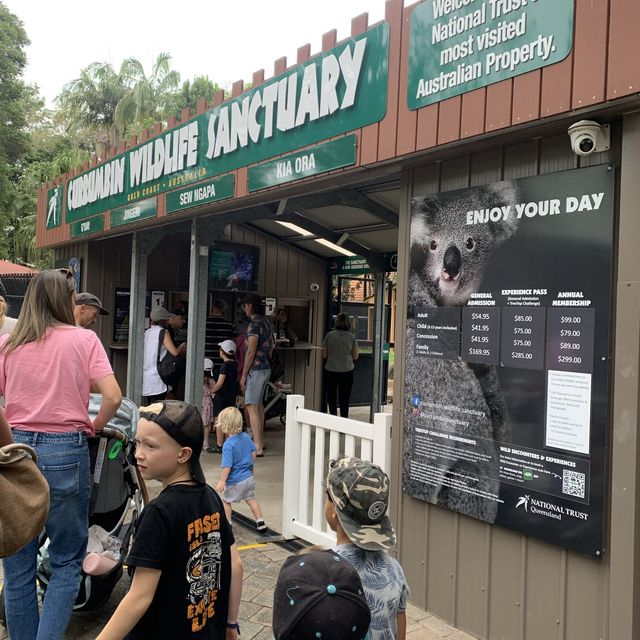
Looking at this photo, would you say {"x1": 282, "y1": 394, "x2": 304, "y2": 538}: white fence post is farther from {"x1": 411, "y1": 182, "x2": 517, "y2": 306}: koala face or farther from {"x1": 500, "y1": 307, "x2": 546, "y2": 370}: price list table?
{"x1": 500, "y1": 307, "x2": 546, "y2": 370}: price list table

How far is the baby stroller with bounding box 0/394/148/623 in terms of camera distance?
10.2 feet

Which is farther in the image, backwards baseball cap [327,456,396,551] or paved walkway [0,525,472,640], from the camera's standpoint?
paved walkway [0,525,472,640]

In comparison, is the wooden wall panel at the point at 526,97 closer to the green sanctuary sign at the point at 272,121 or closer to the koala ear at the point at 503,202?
the koala ear at the point at 503,202

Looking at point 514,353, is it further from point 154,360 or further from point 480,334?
point 154,360

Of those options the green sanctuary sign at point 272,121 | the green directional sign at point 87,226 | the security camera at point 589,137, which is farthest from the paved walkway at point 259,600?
the green directional sign at point 87,226

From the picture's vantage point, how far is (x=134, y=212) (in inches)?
267

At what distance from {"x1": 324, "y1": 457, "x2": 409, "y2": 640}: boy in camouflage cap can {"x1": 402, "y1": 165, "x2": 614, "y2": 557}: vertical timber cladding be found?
4.33 ft

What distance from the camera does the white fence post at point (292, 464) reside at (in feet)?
14.9

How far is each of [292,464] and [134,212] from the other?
11.9 feet

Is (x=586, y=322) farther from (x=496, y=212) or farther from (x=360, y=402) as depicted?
(x=360, y=402)

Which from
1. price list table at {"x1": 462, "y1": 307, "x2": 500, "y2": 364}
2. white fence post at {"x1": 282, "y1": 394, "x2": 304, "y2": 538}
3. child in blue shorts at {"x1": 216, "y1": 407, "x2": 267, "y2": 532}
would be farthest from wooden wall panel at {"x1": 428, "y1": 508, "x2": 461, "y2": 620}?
child in blue shorts at {"x1": 216, "y1": 407, "x2": 267, "y2": 532}

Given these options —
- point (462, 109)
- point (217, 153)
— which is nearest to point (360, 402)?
point (217, 153)

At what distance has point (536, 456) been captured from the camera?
2.95 m

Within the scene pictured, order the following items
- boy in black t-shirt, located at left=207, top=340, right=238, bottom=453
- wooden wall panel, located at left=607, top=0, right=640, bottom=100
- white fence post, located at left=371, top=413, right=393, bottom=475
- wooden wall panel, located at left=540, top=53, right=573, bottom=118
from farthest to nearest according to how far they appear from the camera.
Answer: boy in black t-shirt, located at left=207, top=340, right=238, bottom=453 < white fence post, located at left=371, top=413, right=393, bottom=475 < wooden wall panel, located at left=540, top=53, right=573, bottom=118 < wooden wall panel, located at left=607, top=0, right=640, bottom=100
